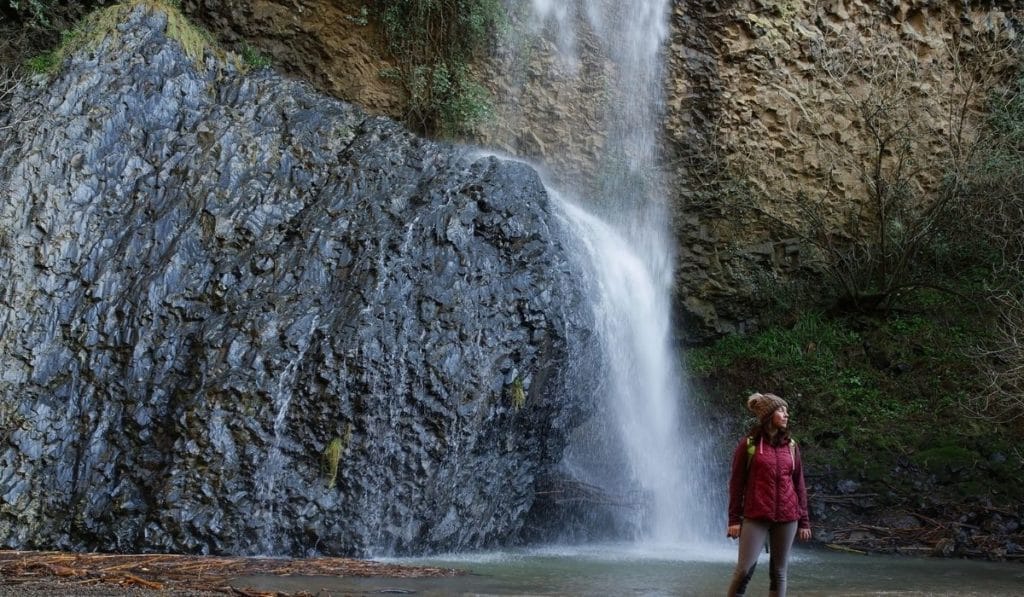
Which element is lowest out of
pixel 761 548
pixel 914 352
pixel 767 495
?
pixel 761 548

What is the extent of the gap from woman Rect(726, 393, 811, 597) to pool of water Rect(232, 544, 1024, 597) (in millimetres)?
1025

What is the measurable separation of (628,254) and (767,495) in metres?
7.37

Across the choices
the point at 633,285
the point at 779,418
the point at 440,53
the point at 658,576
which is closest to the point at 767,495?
the point at 779,418

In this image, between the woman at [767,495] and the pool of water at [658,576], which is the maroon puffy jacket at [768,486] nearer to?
the woman at [767,495]

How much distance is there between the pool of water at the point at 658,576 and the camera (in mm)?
5781

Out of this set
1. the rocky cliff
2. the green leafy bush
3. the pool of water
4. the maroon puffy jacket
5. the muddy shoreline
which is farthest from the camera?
the rocky cliff

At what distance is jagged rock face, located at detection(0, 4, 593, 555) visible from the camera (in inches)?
302

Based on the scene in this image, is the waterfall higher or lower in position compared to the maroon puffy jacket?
higher

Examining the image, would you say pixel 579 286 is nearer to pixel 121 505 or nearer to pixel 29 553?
pixel 121 505

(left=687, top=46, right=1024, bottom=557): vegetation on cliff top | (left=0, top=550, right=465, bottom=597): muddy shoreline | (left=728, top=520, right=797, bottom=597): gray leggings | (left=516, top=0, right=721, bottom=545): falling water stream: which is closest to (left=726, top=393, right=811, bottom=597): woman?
(left=728, top=520, right=797, bottom=597): gray leggings

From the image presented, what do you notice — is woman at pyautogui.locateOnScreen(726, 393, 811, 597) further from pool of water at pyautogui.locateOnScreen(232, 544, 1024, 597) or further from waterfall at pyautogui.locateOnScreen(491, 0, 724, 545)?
waterfall at pyautogui.locateOnScreen(491, 0, 724, 545)

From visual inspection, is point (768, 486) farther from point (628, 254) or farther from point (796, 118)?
point (796, 118)

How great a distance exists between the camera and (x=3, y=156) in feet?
29.4

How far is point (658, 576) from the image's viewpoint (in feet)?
22.7
